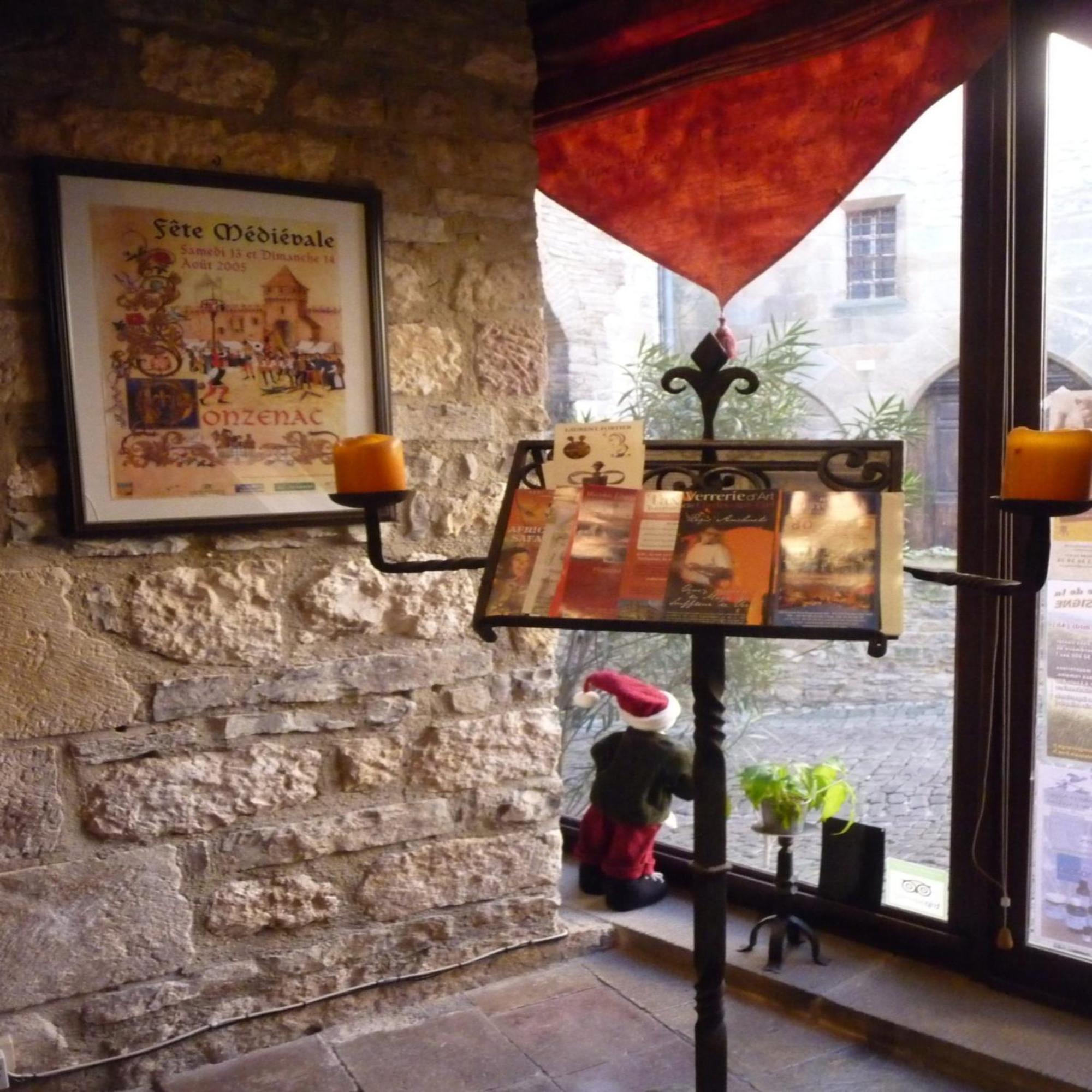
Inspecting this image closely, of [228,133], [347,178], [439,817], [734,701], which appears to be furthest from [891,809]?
[228,133]

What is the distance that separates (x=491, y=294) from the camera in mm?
2211

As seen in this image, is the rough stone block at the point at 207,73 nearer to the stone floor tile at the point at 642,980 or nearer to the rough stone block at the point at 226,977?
the rough stone block at the point at 226,977

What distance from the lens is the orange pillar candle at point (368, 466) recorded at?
4.70 ft

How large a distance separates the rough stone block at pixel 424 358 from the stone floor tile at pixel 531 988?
1.25 m

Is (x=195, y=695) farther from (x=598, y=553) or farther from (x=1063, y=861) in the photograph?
(x=1063, y=861)

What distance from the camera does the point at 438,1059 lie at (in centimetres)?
201

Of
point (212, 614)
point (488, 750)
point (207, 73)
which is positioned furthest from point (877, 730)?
point (207, 73)

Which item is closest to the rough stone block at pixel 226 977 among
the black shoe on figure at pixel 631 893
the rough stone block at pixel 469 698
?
the rough stone block at pixel 469 698

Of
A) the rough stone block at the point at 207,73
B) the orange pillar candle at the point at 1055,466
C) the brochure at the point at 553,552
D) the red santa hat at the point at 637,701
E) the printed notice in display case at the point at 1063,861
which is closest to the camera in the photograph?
the orange pillar candle at the point at 1055,466

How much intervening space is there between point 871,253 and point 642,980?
5.23 feet

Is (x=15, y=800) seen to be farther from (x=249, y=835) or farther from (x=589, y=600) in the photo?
(x=589, y=600)

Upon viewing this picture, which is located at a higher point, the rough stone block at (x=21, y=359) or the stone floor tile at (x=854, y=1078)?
the rough stone block at (x=21, y=359)

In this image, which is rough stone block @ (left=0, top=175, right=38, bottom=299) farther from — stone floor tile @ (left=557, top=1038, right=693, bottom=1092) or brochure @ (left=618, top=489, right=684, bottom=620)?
stone floor tile @ (left=557, top=1038, right=693, bottom=1092)

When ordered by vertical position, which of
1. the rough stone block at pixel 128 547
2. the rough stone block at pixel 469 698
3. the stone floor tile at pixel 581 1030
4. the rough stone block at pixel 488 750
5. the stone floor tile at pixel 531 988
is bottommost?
the stone floor tile at pixel 531 988
